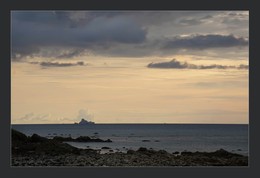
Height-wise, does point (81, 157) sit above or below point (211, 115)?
below

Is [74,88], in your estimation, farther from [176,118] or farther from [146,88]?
[176,118]

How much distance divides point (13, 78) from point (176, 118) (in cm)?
957

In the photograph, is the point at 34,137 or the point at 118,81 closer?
the point at 118,81

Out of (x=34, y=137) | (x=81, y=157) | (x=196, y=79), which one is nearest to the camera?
(x=81, y=157)

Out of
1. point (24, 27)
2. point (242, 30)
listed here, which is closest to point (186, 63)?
point (242, 30)

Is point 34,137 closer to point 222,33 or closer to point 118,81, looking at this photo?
point 118,81

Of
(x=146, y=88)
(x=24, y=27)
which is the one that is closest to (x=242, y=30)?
(x=146, y=88)

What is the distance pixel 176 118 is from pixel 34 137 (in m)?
7.87

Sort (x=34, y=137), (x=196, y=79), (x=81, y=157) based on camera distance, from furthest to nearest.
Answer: (x=34, y=137), (x=196, y=79), (x=81, y=157)

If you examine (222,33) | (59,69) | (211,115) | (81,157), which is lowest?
(81,157)

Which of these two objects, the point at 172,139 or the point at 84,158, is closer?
the point at 84,158

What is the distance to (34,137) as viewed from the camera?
31.5 metres

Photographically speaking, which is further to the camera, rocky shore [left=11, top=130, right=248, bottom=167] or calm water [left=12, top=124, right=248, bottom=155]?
calm water [left=12, top=124, right=248, bottom=155]

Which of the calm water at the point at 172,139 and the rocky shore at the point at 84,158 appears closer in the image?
the rocky shore at the point at 84,158
